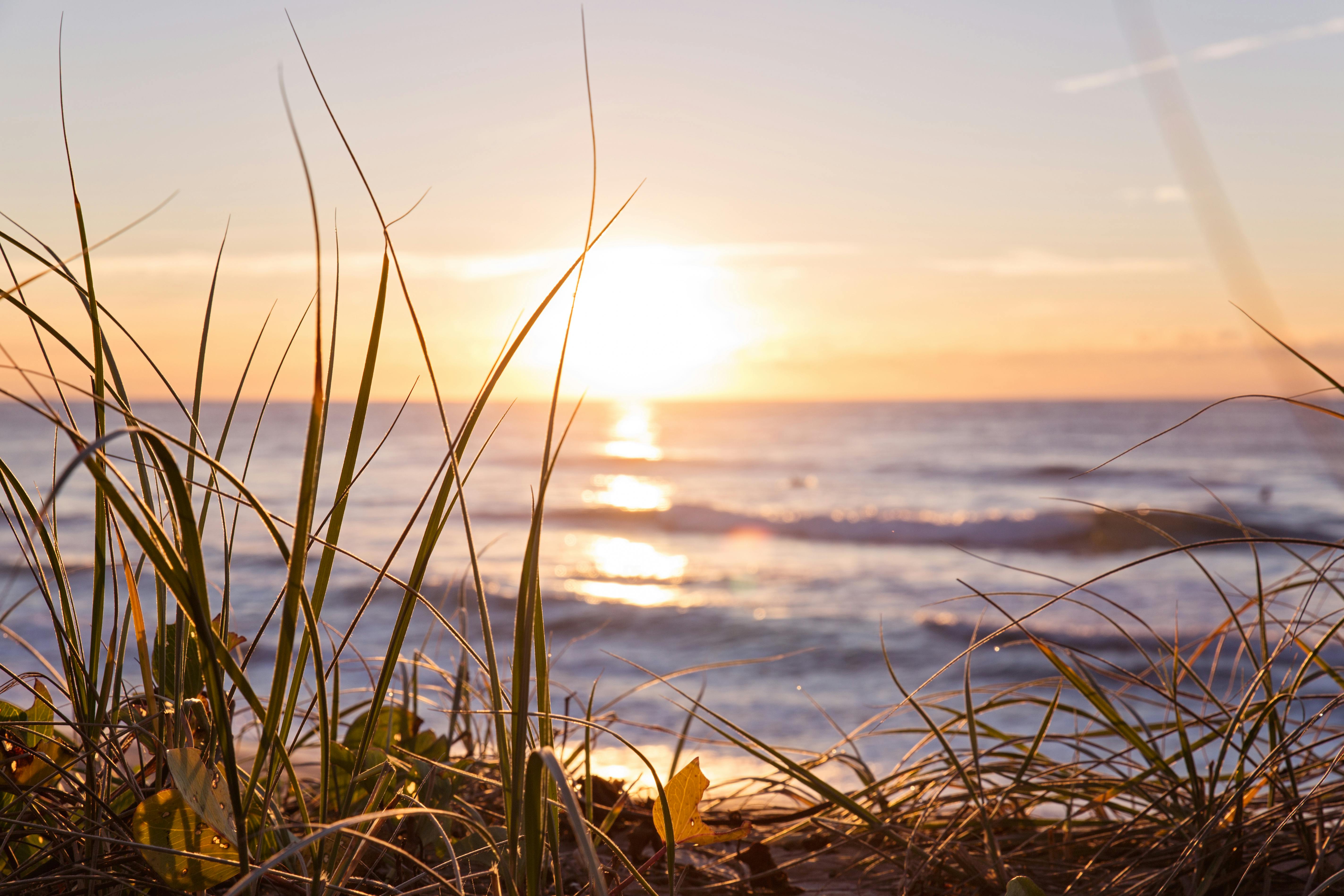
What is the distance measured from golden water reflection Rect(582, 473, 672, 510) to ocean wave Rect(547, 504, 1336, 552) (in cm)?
81

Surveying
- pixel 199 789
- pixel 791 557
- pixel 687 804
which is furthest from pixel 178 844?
pixel 791 557

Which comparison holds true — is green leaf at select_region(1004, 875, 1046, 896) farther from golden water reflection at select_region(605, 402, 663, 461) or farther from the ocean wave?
golden water reflection at select_region(605, 402, 663, 461)

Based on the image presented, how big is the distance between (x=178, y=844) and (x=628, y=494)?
741 inches

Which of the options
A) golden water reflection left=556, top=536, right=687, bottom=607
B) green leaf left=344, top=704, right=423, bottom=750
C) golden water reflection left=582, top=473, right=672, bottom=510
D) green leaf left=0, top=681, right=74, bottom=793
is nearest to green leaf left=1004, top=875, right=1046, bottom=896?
green leaf left=344, top=704, right=423, bottom=750

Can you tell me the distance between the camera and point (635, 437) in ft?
126

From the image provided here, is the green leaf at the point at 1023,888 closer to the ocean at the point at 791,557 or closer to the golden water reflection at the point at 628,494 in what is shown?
the ocean at the point at 791,557

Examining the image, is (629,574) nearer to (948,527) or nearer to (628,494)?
(948,527)

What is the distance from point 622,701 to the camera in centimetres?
484

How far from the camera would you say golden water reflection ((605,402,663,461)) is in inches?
1132

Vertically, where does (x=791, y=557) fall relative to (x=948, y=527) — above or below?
below

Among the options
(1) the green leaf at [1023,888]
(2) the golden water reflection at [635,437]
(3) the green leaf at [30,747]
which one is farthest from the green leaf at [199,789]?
(2) the golden water reflection at [635,437]

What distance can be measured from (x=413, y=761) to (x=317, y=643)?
490 mm

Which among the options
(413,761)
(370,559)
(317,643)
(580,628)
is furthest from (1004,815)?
(370,559)

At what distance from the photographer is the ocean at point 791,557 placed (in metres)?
4.41
